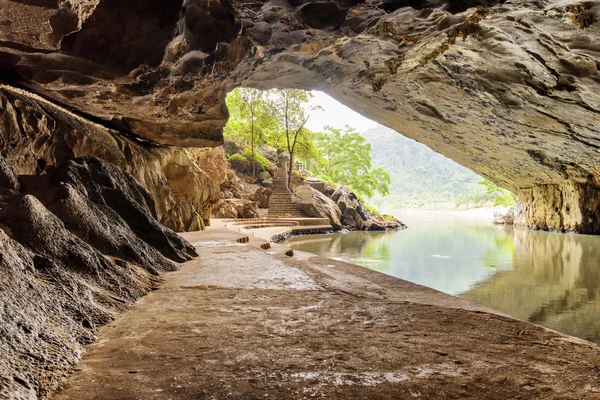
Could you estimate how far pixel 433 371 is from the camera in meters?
2.01

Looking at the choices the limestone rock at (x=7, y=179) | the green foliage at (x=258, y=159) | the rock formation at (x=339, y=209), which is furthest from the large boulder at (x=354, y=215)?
the limestone rock at (x=7, y=179)

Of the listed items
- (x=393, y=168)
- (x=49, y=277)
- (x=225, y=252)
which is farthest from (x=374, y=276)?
(x=393, y=168)

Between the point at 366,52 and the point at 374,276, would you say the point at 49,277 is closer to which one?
the point at 374,276

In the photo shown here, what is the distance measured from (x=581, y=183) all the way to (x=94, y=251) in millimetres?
23084

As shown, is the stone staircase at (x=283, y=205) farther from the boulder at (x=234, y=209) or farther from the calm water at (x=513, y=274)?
the calm water at (x=513, y=274)

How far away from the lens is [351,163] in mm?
34000

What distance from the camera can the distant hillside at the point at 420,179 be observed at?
95494 mm

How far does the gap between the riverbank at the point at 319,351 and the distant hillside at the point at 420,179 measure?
76406 millimetres

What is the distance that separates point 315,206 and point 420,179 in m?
116

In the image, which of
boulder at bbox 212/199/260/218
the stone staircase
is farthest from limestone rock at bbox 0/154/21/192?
the stone staircase

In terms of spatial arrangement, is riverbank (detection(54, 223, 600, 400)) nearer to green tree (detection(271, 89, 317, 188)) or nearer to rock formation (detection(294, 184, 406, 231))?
rock formation (detection(294, 184, 406, 231))

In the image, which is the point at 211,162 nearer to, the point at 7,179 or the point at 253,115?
the point at 253,115

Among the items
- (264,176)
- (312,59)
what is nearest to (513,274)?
(312,59)

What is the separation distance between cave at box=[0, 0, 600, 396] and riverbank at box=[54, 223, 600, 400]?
35cm
